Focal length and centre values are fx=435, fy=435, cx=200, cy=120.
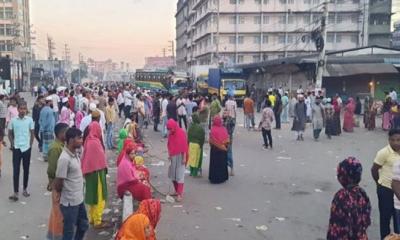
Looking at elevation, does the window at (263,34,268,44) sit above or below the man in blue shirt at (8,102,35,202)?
above

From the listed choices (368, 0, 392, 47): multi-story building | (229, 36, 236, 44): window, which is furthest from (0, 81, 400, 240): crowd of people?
(368, 0, 392, 47): multi-story building

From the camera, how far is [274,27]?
67750 millimetres

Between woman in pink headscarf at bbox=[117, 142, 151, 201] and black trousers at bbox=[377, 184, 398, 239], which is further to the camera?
woman in pink headscarf at bbox=[117, 142, 151, 201]

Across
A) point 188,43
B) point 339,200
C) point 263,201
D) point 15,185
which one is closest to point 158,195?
point 263,201

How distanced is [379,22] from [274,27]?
1560 cm

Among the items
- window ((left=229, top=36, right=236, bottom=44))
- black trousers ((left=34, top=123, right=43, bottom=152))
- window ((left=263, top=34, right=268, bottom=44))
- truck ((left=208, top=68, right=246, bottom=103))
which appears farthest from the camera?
window ((left=229, top=36, right=236, bottom=44))

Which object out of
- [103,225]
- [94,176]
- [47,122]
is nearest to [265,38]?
[47,122]

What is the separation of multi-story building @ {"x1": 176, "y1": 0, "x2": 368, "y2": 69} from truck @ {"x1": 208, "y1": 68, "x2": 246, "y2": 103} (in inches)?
1185

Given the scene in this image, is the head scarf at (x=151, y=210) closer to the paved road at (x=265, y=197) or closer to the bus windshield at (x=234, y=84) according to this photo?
the paved road at (x=265, y=197)

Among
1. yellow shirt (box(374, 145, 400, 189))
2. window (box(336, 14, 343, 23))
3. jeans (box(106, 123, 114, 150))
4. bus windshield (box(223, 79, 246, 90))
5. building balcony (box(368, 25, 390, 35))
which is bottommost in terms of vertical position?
jeans (box(106, 123, 114, 150))

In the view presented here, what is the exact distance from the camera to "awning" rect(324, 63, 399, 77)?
27.8 meters

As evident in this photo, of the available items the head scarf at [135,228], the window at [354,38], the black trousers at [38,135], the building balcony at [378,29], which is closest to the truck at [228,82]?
the black trousers at [38,135]

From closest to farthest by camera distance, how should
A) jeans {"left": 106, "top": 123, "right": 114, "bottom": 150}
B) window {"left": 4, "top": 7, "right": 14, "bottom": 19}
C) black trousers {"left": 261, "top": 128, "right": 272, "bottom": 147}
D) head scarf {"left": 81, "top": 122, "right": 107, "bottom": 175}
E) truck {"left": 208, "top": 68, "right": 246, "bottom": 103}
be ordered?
1. head scarf {"left": 81, "top": 122, "right": 107, "bottom": 175}
2. jeans {"left": 106, "top": 123, "right": 114, "bottom": 150}
3. black trousers {"left": 261, "top": 128, "right": 272, "bottom": 147}
4. truck {"left": 208, "top": 68, "right": 246, "bottom": 103}
5. window {"left": 4, "top": 7, "right": 14, "bottom": 19}

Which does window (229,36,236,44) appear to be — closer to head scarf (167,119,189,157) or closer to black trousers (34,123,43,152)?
black trousers (34,123,43,152)
